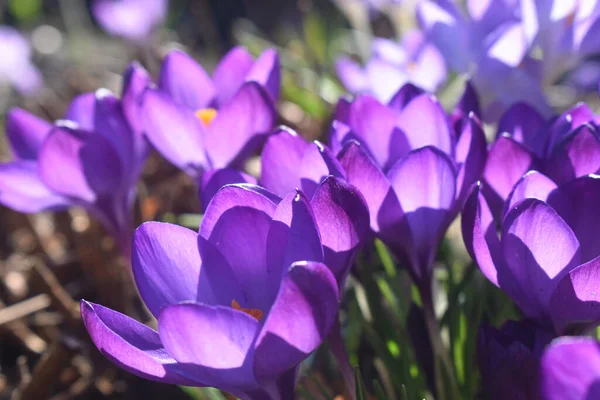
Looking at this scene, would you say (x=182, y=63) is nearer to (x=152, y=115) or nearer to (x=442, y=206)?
(x=152, y=115)

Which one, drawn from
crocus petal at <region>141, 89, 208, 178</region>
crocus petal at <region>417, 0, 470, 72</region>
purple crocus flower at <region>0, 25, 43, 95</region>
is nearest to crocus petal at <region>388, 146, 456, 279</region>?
crocus petal at <region>141, 89, 208, 178</region>

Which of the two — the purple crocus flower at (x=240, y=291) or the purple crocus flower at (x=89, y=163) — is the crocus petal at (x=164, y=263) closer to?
the purple crocus flower at (x=240, y=291)

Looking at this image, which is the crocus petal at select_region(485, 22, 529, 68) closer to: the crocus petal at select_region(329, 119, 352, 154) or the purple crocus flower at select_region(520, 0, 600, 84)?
the purple crocus flower at select_region(520, 0, 600, 84)

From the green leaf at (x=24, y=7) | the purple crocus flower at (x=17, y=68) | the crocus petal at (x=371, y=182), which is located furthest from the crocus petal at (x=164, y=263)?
the green leaf at (x=24, y=7)

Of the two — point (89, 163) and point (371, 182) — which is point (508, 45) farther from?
point (89, 163)

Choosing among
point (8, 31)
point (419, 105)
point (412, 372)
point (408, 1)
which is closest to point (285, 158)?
point (419, 105)

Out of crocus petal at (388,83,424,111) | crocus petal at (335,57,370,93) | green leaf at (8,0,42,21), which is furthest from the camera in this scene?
green leaf at (8,0,42,21)
